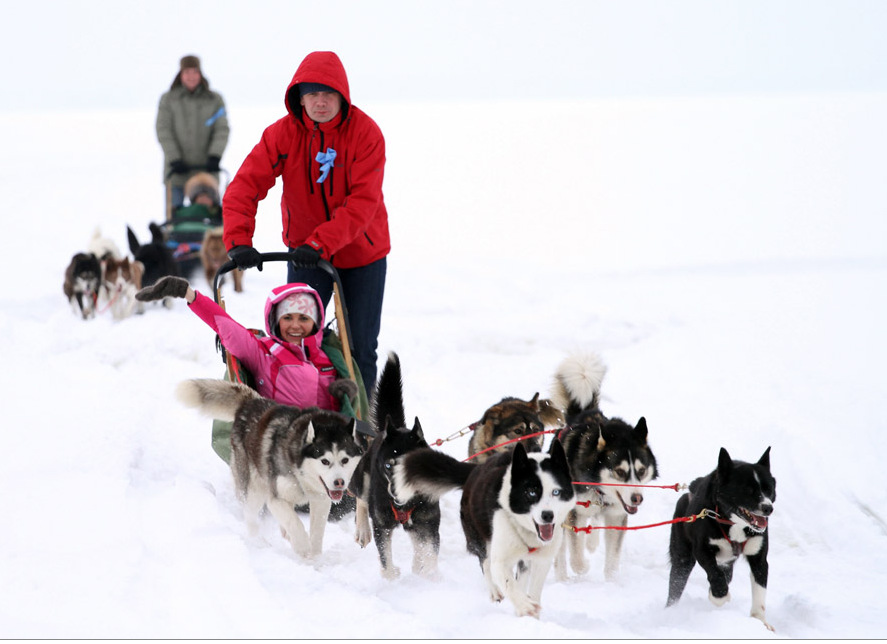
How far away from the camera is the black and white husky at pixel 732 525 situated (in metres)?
3.07

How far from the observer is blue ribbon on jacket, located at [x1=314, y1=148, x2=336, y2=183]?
4.10 m

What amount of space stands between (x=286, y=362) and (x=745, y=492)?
6.82 feet

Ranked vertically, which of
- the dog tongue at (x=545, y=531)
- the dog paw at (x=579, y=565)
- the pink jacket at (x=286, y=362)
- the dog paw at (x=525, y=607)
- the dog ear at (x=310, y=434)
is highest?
the pink jacket at (x=286, y=362)

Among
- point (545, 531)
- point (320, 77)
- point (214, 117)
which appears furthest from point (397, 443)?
point (214, 117)

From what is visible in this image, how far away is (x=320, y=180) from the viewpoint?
13.6 feet

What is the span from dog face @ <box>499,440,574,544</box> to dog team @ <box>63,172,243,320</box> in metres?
5.34

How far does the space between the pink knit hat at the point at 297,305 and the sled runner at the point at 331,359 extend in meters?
0.12

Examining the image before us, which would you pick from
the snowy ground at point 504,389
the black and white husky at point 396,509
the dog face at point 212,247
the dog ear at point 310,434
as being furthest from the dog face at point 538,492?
the dog face at point 212,247

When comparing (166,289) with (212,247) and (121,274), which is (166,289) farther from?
(212,247)

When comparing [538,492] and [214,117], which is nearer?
[538,492]

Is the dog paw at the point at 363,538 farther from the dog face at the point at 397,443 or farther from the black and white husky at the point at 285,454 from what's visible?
the dog face at the point at 397,443

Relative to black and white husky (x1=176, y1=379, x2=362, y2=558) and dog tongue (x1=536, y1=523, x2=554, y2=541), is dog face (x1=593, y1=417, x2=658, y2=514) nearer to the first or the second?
dog tongue (x1=536, y1=523, x2=554, y2=541)

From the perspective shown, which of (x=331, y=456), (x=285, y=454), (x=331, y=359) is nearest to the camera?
(x=331, y=456)

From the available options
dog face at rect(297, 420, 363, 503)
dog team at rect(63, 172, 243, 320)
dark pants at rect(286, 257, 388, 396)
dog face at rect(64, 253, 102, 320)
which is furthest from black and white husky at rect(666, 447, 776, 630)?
dog face at rect(64, 253, 102, 320)
